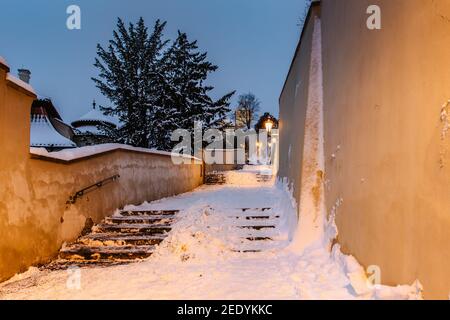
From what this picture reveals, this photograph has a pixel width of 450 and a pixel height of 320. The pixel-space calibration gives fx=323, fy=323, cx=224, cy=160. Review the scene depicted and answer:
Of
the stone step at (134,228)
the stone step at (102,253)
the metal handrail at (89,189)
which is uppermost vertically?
the metal handrail at (89,189)

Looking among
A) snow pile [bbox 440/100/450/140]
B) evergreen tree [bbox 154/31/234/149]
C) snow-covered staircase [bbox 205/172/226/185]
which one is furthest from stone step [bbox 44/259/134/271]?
evergreen tree [bbox 154/31/234/149]

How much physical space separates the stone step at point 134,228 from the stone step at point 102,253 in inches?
31.1

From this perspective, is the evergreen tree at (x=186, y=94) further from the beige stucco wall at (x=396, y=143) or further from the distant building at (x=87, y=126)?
the beige stucco wall at (x=396, y=143)

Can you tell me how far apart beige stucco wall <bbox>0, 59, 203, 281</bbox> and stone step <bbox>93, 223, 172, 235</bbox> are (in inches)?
12.1

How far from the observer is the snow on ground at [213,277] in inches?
131

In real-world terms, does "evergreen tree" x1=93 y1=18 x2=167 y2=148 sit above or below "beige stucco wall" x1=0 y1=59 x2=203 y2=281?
above

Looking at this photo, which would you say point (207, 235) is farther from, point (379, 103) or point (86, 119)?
point (86, 119)

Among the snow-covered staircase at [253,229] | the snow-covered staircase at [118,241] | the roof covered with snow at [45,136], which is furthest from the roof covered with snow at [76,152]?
the roof covered with snow at [45,136]

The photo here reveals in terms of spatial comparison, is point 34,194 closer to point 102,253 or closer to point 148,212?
point 102,253

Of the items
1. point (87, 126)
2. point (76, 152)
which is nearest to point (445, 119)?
point (76, 152)

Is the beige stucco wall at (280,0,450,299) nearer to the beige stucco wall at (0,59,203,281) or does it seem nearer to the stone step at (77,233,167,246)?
the stone step at (77,233,167,246)

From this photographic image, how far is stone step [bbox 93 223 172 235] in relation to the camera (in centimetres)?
590
